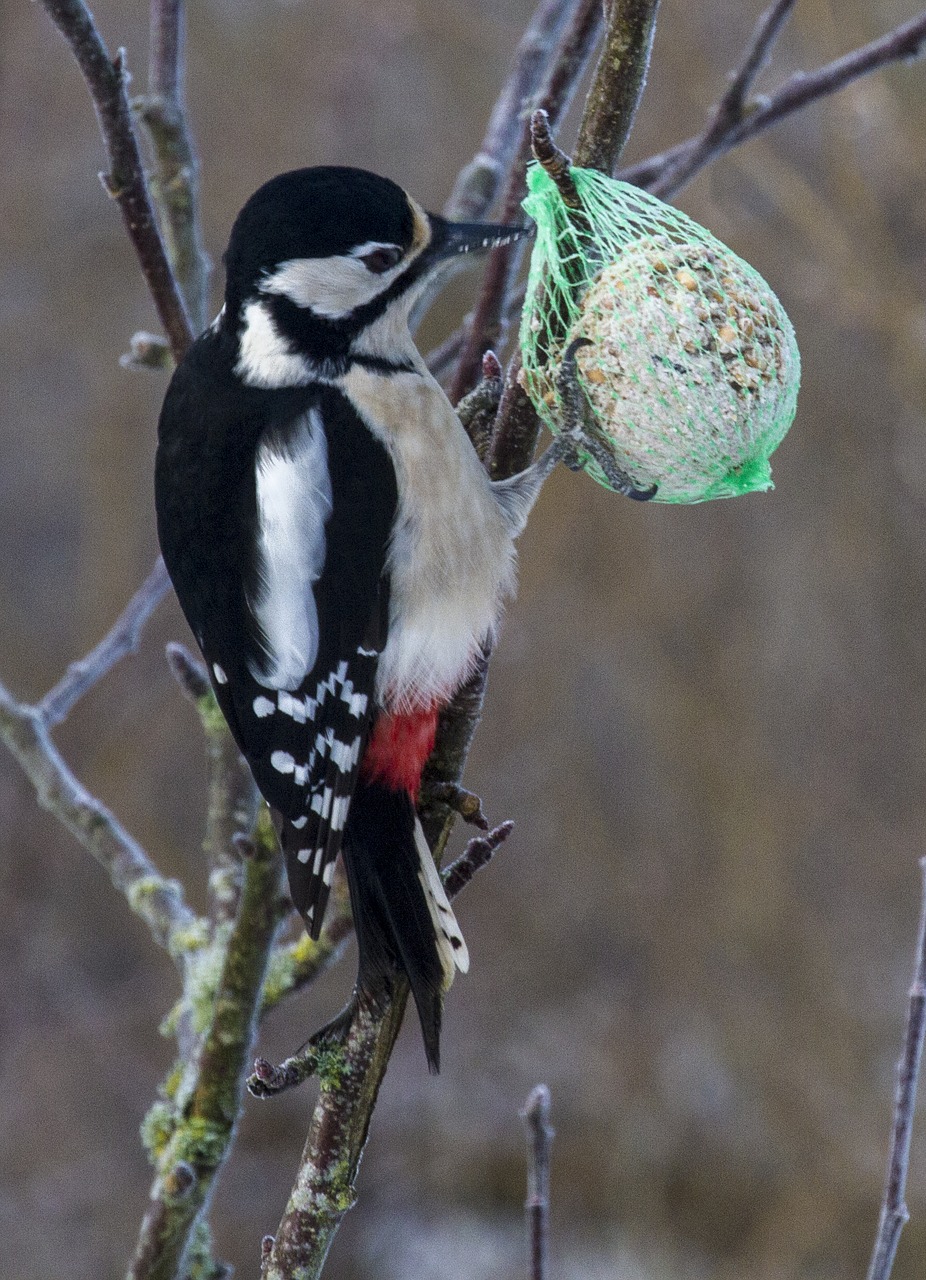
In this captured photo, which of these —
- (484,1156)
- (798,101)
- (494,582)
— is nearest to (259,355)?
(494,582)

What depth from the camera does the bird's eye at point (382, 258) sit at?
1894 millimetres

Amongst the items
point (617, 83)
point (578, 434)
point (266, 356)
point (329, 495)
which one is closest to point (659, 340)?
point (578, 434)

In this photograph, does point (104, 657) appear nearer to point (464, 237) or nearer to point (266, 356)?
point (266, 356)

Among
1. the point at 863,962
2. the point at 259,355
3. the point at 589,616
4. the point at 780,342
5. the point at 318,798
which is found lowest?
the point at 318,798

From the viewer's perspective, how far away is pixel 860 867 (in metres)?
5.71

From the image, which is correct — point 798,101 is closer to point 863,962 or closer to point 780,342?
point 780,342

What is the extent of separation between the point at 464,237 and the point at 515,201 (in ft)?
0.79

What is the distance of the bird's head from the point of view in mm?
1844

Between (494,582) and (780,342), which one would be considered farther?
(494,582)

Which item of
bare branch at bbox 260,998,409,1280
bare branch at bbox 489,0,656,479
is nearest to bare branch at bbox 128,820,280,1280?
bare branch at bbox 260,998,409,1280

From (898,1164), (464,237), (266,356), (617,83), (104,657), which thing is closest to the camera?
(898,1164)

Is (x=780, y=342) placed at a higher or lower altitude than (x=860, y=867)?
lower

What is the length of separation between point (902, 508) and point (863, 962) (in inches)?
74.6

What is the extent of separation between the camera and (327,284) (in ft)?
6.30
